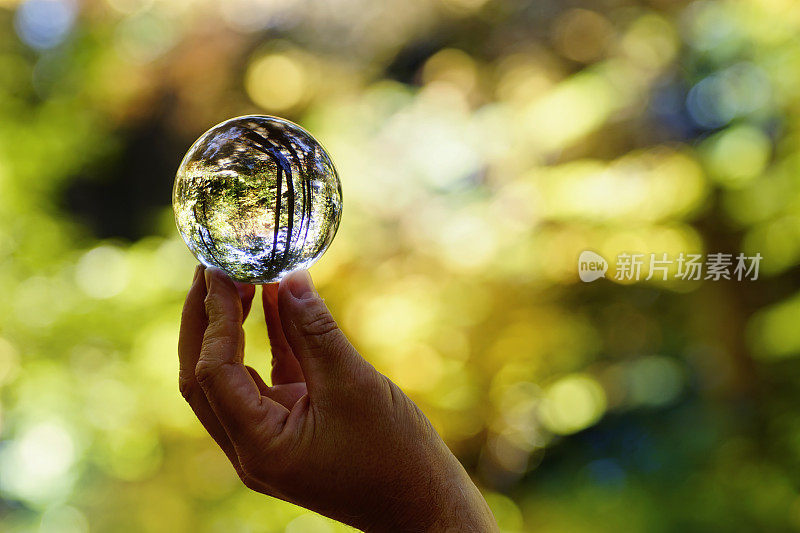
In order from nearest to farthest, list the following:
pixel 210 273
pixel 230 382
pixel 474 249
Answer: pixel 230 382 → pixel 210 273 → pixel 474 249

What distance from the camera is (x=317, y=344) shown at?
1008mm

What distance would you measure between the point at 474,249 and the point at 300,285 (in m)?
2.08

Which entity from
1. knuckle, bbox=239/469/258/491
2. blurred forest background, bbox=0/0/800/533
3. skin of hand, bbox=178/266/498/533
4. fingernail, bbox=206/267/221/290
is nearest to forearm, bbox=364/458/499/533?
skin of hand, bbox=178/266/498/533

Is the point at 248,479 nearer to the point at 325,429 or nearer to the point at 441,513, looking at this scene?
the point at 325,429

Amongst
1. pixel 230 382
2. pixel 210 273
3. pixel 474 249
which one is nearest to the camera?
pixel 230 382

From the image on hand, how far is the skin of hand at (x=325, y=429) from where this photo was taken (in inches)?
39.8

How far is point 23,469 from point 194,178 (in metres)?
2.71

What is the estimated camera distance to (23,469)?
3043mm

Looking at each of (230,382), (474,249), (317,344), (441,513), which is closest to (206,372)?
(230,382)

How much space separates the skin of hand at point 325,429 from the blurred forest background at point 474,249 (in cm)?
198

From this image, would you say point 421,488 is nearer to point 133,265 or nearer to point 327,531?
point 327,531

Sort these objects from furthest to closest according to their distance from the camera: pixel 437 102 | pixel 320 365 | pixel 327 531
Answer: pixel 437 102
pixel 327 531
pixel 320 365

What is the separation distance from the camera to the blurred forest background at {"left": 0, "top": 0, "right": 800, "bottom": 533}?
3074 mm

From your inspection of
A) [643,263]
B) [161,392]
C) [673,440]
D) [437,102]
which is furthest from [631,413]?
[161,392]
